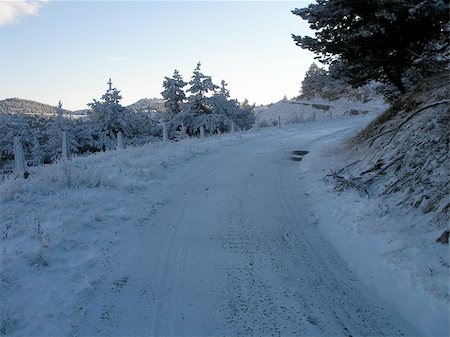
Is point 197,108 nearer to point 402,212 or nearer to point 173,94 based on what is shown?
point 173,94

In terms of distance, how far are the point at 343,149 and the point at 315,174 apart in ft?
9.32

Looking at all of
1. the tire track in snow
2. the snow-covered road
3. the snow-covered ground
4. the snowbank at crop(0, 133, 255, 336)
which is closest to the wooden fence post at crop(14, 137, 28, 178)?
the snowbank at crop(0, 133, 255, 336)

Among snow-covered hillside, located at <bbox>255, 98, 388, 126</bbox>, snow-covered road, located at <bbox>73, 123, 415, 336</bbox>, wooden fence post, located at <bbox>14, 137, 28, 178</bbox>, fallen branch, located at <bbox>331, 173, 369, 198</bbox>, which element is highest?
snow-covered hillside, located at <bbox>255, 98, 388, 126</bbox>

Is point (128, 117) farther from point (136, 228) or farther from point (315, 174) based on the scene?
point (136, 228)

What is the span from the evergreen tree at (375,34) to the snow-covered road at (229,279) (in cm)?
478

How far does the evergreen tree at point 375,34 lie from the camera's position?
887cm

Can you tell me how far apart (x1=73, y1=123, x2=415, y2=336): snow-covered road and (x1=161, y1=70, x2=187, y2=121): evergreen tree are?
97.3ft

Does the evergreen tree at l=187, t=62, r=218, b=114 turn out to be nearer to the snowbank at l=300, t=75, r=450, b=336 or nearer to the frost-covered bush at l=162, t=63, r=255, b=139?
the frost-covered bush at l=162, t=63, r=255, b=139

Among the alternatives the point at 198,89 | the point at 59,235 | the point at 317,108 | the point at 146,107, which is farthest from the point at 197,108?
the point at 59,235

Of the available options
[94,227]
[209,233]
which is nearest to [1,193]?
[94,227]

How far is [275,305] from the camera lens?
13.1ft

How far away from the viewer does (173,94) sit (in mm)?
36375

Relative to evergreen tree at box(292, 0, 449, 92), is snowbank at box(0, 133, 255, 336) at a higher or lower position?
lower

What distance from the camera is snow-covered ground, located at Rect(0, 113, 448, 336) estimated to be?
367 centimetres
